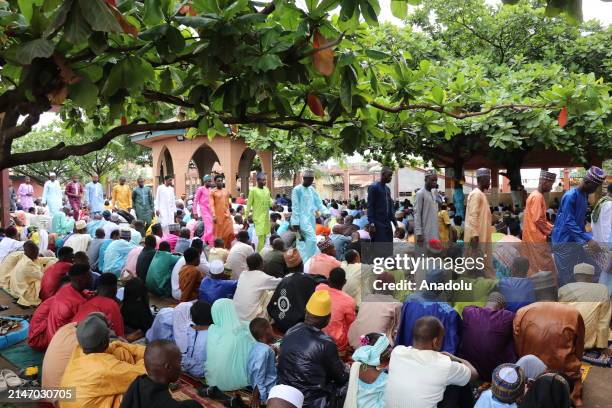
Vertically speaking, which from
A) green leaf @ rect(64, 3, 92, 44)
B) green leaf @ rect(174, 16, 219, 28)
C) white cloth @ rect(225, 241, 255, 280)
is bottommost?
white cloth @ rect(225, 241, 255, 280)

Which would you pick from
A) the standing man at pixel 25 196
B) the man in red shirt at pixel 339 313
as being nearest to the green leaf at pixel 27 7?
the man in red shirt at pixel 339 313

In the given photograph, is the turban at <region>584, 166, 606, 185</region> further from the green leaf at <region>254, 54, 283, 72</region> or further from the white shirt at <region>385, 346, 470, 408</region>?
the green leaf at <region>254, 54, 283, 72</region>

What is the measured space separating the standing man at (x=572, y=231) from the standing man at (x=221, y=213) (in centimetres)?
551

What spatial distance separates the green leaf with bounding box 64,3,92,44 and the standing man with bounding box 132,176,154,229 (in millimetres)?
9924

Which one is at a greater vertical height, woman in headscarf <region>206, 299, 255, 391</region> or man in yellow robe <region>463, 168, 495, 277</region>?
man in yellow robe <region>463, 168, 495, 277</region>

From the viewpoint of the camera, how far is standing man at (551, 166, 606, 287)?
230 inches

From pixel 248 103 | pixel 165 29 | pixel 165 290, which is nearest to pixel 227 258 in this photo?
pixel 165 290

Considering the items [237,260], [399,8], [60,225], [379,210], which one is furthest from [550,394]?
[60,225]

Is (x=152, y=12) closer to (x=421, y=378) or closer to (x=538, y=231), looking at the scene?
(x=421, y=378)

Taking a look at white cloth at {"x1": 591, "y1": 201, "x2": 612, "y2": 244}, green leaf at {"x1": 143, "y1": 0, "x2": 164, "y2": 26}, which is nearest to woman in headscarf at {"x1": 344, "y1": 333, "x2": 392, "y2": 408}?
green leaf at {"x1": 143, "y1": 0, "x2": 164, "y2": 26}

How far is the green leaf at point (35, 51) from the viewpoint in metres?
2.21

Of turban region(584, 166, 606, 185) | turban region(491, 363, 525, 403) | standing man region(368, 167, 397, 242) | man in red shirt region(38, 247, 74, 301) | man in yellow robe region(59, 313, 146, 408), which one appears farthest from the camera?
standing man region(368, 167, 397, 242)

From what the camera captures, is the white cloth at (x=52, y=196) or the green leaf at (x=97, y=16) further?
the white cloth at (x=52, y=196)

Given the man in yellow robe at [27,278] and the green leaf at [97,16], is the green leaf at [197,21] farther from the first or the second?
the man in yellow robe at [27,278]
